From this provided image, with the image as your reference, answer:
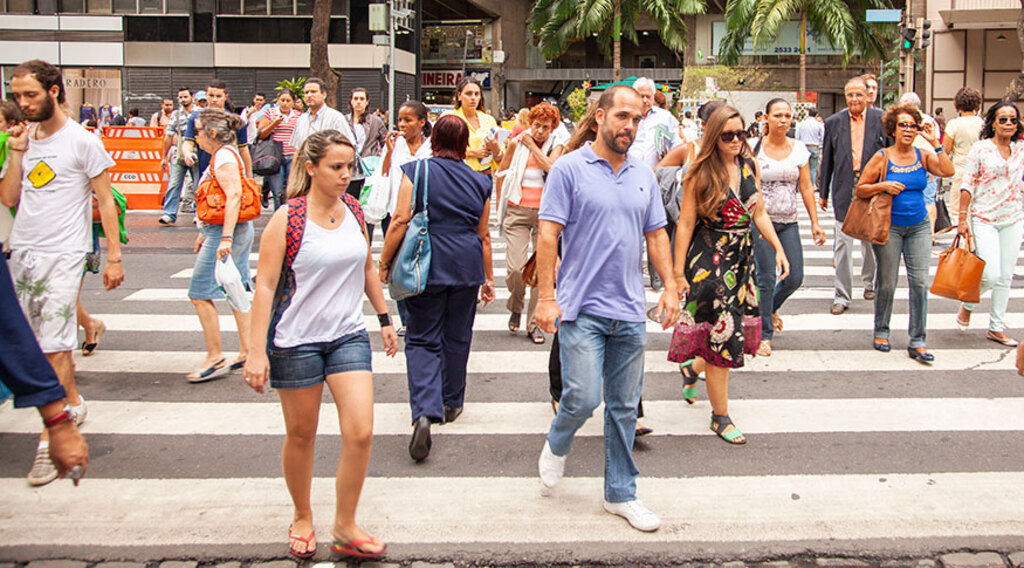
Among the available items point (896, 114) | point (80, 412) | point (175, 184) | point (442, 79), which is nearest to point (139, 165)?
point (175, 184)

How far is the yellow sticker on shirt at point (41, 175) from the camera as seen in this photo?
5.22 m

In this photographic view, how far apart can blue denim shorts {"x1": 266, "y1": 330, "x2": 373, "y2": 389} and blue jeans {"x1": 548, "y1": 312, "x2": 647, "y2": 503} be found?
3.07 feet

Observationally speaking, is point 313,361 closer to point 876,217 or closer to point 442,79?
point 876,217

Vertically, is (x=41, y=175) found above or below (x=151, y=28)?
below

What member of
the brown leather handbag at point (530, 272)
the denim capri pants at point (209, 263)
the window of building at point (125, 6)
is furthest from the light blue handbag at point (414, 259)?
the window of building at point (125, 6)

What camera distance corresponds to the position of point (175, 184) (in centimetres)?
1462

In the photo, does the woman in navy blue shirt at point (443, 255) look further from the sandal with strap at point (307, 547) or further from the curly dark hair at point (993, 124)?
the curly dark hair at point (993, 124)

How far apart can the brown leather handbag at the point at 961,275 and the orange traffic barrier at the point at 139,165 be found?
13794 millimetres

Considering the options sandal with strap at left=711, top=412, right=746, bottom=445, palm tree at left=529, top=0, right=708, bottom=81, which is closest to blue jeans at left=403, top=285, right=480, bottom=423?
sandal with strap at left=711, top=412, right=746, bottom=445

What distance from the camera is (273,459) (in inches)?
206

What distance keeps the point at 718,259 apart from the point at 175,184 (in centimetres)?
1128

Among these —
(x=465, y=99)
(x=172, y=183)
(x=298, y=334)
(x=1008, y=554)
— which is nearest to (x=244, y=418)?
(x=298, y=334)

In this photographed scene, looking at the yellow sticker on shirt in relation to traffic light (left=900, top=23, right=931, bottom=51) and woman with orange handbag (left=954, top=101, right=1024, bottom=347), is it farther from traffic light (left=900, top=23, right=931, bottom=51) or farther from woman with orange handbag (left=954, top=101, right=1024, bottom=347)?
traffic light (left=900, top=23, right=931, bottom=51)

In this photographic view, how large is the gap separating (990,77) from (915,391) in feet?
94.7
